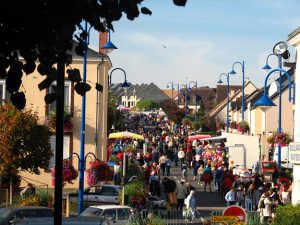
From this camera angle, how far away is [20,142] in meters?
26.3

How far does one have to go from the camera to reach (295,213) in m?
18.6

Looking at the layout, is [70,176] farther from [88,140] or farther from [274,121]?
[274,121]

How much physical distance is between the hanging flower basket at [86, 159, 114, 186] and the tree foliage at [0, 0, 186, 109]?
22607 millimetres

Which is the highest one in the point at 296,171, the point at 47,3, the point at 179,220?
the point at 47,3

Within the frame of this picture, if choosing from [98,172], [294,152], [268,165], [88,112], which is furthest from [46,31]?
[268,165]

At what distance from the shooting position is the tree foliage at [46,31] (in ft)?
23.1

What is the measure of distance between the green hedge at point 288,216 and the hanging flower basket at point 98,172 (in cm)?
1195

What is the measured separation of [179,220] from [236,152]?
17840 mm

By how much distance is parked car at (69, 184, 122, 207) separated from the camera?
90.2 feet

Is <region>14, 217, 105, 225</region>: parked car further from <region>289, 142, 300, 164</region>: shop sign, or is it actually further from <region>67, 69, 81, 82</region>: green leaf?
<region>67, 69, 81, 82</region>: green leaf

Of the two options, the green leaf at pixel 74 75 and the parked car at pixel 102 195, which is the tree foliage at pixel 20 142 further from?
the green leaf at pixel 74 75

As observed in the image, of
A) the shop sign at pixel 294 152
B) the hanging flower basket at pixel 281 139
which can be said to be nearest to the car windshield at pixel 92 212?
the shop sign at pixel 294 152

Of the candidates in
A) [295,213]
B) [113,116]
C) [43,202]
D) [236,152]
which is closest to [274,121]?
[113,116]

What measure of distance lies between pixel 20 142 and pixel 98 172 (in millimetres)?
4970
